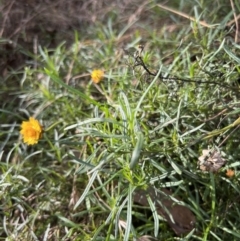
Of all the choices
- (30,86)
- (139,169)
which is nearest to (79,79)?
(30,86)

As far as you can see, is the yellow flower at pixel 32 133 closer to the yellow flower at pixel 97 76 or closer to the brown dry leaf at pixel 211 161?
the yellow flower at pixel 97 76

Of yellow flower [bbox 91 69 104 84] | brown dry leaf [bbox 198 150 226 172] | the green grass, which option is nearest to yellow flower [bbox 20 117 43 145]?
the green grass

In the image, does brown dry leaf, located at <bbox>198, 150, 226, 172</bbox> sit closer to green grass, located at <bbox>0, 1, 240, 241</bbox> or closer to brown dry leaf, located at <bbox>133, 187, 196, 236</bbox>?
green grass, located at <bbox>0, 1, 240, 241</bbox>

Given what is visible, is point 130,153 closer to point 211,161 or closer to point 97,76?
point 211,161

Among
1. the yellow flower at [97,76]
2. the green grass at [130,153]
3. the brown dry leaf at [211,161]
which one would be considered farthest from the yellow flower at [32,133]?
the brown dry leaf at [211,161]

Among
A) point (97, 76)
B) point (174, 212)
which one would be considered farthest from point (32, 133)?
point (174, 212)

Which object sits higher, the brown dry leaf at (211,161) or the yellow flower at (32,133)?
the brown dry leaf at (211,161)
